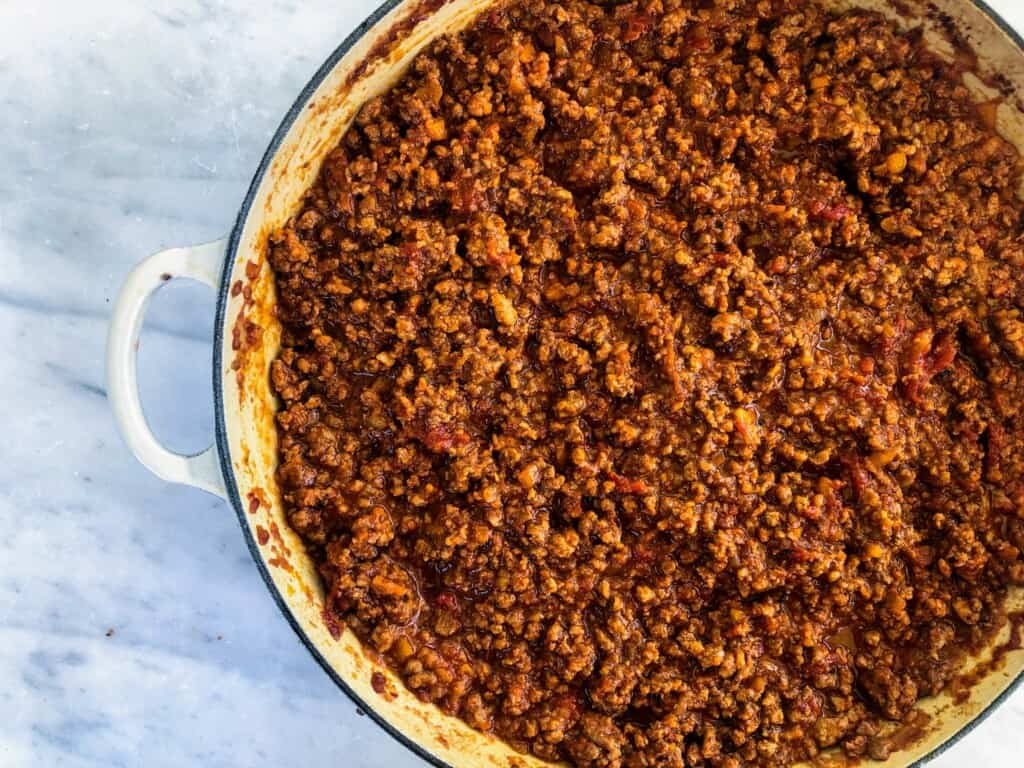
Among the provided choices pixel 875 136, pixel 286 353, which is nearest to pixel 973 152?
pixel 875 136

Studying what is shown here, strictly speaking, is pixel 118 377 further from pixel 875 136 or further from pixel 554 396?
pixel 875 136

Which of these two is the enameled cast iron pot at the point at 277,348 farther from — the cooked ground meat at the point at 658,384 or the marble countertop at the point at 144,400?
the marble countertop at the point at 144,400

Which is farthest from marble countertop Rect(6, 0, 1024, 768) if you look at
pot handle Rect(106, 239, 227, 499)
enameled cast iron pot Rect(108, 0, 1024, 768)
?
pot handle Rect(106, 239, 227, 499)

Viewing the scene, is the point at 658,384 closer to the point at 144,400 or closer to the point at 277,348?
the point at 277,348

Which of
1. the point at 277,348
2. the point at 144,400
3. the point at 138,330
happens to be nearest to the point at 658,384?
the point at 277,348

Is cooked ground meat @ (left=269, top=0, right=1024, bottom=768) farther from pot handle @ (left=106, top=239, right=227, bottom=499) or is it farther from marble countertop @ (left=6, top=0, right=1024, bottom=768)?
marble countertop @ (left=6, top=0, right=1024, bottom=768)
